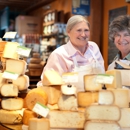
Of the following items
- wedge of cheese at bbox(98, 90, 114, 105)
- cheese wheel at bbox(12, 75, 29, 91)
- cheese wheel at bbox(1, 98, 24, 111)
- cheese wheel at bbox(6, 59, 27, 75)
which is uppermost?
cheese wheel at bbox(6, 59, 27, 75)

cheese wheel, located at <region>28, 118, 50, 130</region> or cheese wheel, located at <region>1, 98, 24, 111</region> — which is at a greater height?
cheese wheel, located at <region>1, 98, 24, 111</region>

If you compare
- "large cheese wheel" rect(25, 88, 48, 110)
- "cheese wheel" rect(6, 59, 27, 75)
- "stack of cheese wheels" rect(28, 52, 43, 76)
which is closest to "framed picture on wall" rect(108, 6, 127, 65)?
"stack of cheese wheels" rect(28, 52, 43, 76)

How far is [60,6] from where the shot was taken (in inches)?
307

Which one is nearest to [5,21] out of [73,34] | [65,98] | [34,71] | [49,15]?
[49,15]

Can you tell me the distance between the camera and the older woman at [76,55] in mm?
2430

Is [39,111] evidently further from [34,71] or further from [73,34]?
[34,71]

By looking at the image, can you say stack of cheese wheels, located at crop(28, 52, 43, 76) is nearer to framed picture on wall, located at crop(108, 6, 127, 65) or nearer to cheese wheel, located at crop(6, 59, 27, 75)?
framed picture on wall, located at crop(108, 6, 127, 65)

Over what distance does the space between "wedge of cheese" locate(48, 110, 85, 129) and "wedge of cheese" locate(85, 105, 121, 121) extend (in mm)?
101

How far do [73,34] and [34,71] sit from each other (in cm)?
373

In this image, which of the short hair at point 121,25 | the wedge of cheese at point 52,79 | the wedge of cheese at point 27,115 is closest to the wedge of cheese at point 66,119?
the wedge of cheese at point 27,115

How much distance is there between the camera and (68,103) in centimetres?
155

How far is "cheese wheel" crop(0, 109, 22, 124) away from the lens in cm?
174

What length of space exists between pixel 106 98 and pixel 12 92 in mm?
633

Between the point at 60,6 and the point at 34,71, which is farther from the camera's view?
the point at 60,6
